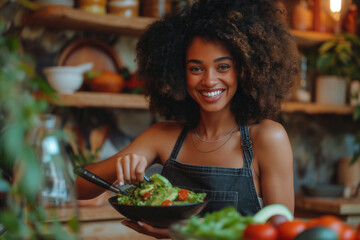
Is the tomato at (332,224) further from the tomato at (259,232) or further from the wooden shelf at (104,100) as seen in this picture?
the wooden shelf at (104,100)

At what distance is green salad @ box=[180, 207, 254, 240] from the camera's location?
2.06 feet

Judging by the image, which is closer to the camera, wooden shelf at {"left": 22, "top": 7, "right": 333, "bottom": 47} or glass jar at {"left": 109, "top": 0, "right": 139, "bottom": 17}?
wooden shelf at {"left": 22, "top": 7, "right": 333, "bottom": 47}

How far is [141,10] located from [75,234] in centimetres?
241

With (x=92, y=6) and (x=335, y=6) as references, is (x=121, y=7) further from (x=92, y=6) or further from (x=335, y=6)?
(x=335, y=6)

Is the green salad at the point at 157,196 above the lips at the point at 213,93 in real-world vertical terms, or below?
below

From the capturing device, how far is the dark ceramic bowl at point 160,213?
1.02 meters

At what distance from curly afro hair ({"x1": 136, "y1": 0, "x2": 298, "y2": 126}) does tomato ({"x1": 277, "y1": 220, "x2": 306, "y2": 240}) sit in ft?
3.16

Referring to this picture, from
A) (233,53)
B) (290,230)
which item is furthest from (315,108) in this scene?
(290,230)

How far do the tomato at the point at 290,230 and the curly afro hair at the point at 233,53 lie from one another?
3.16 feet

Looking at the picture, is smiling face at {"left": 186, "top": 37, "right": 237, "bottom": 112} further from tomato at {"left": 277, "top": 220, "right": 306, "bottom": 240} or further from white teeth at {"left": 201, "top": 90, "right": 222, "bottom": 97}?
tomato at {"left": 277, "top": 220, "right": 306, "bottom": 240}

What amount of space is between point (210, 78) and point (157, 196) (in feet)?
1.84

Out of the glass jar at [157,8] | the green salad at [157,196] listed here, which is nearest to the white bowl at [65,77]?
the glass jar at [157,8]

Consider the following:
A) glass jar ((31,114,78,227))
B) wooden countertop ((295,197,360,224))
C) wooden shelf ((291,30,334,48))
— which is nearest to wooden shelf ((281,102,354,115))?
wooden shelf ((291,30,334,48))

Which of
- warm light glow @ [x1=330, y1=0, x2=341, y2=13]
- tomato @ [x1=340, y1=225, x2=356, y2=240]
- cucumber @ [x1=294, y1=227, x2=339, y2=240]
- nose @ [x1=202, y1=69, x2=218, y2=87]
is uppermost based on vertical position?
warm light glow @ [x1=330, y1=0, x2=341, y2=13]
